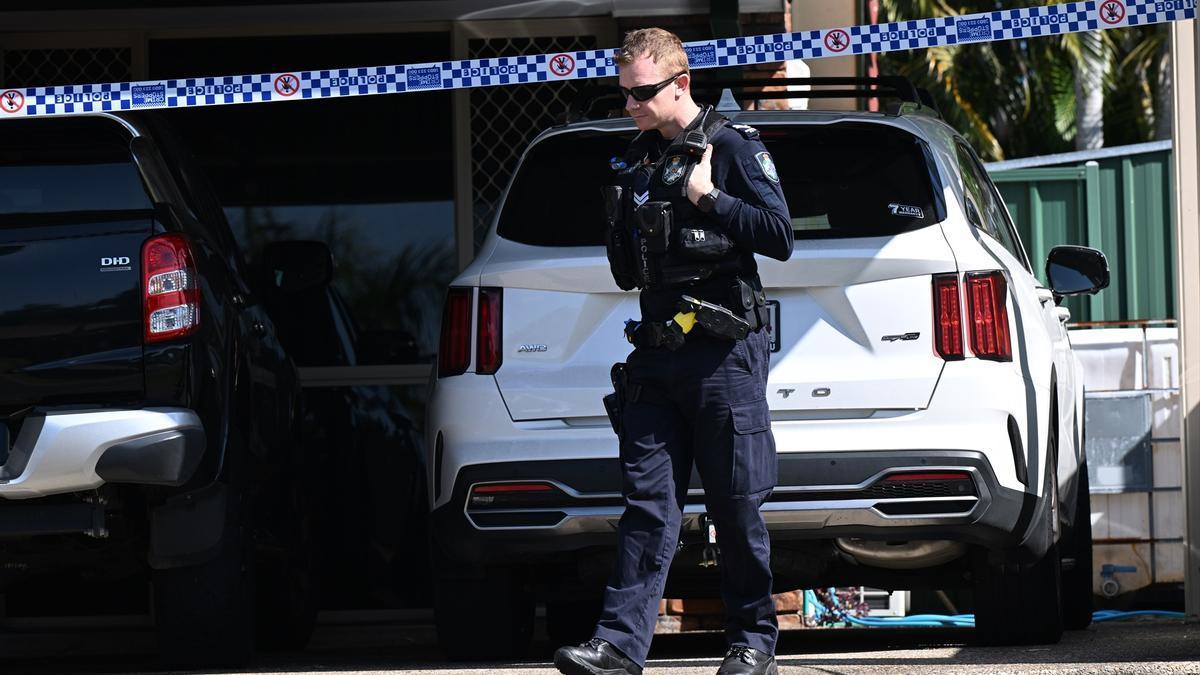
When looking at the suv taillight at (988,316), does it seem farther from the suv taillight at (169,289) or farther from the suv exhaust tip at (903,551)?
the suv taillight at (169,289)

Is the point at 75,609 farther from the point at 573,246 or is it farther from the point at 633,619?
the point at 633,619

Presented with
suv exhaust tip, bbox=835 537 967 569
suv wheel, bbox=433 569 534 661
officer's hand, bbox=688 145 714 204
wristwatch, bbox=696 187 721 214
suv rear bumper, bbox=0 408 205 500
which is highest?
officer's hand, bbox=688 145 714 204

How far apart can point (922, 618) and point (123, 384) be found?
6205 millimetres

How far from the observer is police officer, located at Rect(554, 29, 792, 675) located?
14.9 ft

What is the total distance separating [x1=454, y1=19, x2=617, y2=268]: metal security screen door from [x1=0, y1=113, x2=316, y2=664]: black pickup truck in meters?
3.21

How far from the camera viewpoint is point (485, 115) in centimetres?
937

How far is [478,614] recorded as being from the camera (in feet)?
19.2

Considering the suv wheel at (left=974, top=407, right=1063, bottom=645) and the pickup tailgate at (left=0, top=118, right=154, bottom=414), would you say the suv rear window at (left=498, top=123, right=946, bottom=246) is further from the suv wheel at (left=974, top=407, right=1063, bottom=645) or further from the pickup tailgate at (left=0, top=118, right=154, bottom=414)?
the pickup tailgate at (left=0, top=118, right=154, bottom=414)

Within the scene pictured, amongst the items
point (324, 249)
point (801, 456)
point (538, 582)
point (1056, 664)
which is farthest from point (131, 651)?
point (1056, 664)

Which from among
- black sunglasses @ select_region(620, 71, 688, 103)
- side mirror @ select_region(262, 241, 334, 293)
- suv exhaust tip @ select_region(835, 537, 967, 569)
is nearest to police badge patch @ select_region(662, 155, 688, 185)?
black sunglasses @ select_region(620, 71, 688, 103)

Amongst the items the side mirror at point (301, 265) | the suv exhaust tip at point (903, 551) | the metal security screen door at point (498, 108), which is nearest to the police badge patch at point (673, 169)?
the suv exhaust tip at point (903, 551)

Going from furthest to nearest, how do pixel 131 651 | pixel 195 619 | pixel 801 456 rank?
pixel 131 651 → pixel 195 619 → pixel 801 456

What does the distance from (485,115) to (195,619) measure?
4.13 metres

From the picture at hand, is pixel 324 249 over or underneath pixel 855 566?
over
